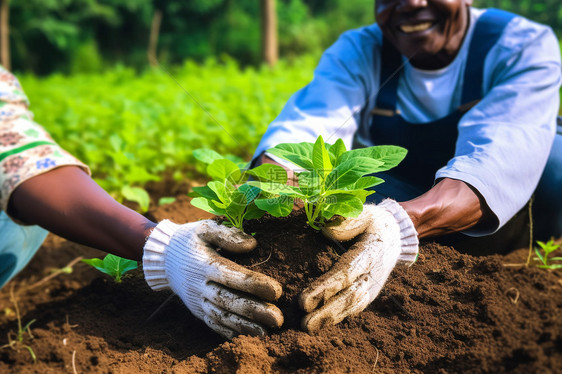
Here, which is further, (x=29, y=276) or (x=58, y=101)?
(x=58, y=101)

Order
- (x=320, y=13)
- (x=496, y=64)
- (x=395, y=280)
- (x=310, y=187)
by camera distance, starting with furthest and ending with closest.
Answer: (x=320, y=13), (x=496, y=64), (x=395, y=280), (x=310, y=187)

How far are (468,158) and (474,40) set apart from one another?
70cm

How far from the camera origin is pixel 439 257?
1.57 meters

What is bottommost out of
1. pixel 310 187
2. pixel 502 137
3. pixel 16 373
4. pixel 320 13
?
pixel 320 13

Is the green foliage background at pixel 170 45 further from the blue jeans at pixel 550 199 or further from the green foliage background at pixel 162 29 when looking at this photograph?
the blue jeans at pixel 550 199

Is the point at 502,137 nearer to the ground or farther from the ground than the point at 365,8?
farther from the ground

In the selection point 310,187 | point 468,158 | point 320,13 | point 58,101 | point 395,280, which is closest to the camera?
point 310,187

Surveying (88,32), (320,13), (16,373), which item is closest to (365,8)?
(320,13)

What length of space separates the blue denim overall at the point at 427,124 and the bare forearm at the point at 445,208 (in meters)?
0.24

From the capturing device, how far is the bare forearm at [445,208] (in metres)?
1.51

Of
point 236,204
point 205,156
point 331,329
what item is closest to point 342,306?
point 331,329

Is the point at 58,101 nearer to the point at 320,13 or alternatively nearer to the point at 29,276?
the point at 29,276

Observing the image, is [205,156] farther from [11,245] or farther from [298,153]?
[11,245]

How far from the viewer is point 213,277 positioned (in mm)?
1366
